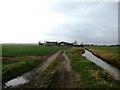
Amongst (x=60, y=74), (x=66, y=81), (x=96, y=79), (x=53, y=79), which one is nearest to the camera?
→ (x=96, y=79)

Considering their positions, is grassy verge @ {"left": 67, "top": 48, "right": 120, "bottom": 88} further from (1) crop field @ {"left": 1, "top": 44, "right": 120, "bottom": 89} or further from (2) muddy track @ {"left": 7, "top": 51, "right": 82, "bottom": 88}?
(2) muddy track @ {"left": 7, "top": 51, "right": 82, "bottom": 88}

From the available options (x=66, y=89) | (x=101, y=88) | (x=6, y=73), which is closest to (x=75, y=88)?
(x=66, y=89)

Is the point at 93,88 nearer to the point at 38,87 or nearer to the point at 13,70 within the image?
the point at 38,87

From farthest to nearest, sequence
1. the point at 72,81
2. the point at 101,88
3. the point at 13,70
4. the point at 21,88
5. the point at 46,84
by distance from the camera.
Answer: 1. the point at 13,70
2. the point at 72,81
3. the point at 46,84
4. the point at 21,88
5. the point at 101,88

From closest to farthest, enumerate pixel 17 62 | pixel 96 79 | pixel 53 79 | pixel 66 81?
pixel 96 79
pixel 66 81
pixel 53 79
pixel 17 62

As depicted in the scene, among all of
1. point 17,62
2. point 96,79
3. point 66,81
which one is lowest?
point 66,81

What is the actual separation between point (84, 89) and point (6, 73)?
1070 centimetres

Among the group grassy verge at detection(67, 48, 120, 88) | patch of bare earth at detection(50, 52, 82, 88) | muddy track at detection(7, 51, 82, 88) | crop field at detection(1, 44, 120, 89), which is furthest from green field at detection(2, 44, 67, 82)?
grassy verge at detection(67, 48, 120, 88)

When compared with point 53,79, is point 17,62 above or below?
above

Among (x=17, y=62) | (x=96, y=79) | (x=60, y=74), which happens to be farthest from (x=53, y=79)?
(x=17, y=62)

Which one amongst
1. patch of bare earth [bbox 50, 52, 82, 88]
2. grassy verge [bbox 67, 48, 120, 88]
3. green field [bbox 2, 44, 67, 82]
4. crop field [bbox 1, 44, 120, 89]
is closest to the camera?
grassy verge [bbox 67, 48, 120, 88]

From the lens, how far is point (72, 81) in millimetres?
21266

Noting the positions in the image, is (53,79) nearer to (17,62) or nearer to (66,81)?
(66,81)

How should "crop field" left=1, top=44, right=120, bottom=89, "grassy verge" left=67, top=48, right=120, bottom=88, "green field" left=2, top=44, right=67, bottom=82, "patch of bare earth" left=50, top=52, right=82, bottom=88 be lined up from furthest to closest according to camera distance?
1. "green field" left=2, top=44, right=67, bottom=82
2. "crop field" left=1, top=44, right=120, bottom=89
3. "patch of bare earth" left=50, top=52, right=82, bottom=88
4. "grassy verge" left=67, top=48, right=120, bottom=88
